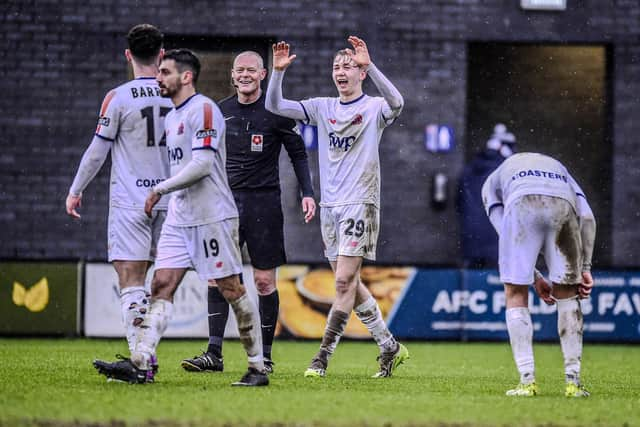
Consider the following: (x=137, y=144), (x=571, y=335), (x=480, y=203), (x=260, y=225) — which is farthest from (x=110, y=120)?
(x=480, y=203)

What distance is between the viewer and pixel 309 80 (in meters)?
18.8

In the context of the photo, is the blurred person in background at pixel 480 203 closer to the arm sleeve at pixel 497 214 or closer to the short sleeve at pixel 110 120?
the arm sleeve at pixel 497 214

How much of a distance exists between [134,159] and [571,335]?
3131 millimetres

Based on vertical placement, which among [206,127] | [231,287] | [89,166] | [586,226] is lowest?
[231,287]

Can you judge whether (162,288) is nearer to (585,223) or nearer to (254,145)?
(254,145)

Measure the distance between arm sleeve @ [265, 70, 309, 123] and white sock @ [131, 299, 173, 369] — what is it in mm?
2199

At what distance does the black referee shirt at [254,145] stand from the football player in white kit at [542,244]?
243cm

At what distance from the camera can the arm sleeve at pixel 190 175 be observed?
7.78 meters

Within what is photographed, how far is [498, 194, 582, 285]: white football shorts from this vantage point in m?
8.12

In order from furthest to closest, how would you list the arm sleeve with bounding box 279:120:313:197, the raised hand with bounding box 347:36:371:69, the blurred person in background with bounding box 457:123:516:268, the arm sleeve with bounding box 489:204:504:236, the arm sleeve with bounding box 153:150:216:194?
1. the blurred person in background with bounding box 457:123:516:268
2. the arm sleeve with bounding box 279:120:313:197
3. the raised hand with bounding box 347:36:371:69
4. the arm sleeve with bounding box 489:204:504:236
5. the arm sleeve with bounding box 153:150:216:194

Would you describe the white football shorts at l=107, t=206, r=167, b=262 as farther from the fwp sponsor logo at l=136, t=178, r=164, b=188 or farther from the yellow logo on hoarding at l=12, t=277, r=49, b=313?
the yellow logo on hoarding at l=12, t=277, r=49, b=313

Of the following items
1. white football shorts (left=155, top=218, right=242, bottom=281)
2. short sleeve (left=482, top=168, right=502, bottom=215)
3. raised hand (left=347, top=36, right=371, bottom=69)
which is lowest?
white football shorts (left=155, top=218, right=242, bottom=281)

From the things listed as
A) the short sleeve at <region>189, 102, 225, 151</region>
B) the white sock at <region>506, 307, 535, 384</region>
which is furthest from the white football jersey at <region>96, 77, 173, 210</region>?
the white sock at <region>506, 307, 535, 384</region>

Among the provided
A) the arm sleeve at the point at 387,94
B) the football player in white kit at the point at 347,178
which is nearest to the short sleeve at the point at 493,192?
the arm sleeve at the point at 387,94
